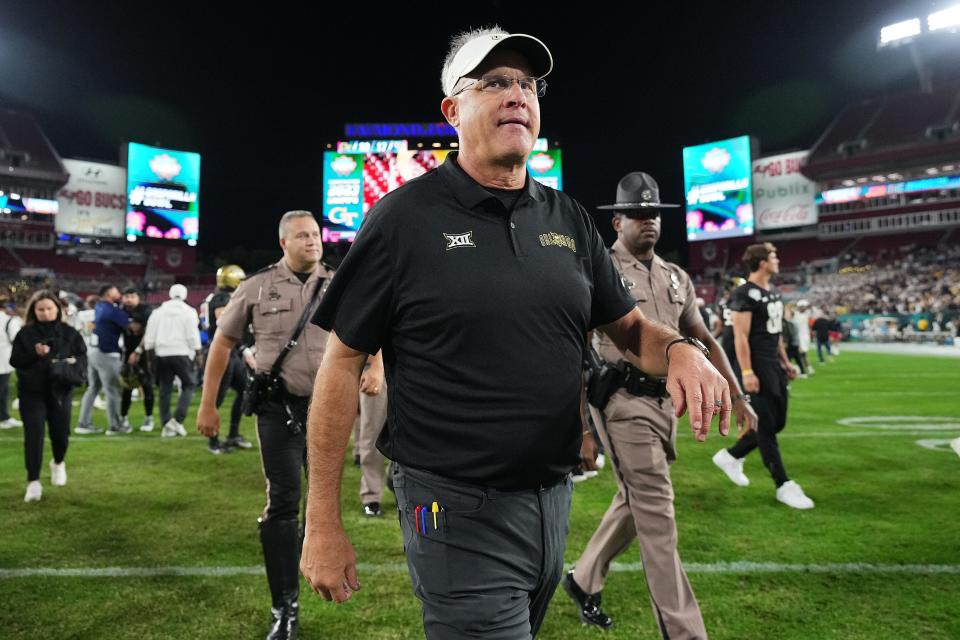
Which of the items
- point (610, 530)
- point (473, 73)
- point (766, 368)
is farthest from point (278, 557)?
point (766, 368)

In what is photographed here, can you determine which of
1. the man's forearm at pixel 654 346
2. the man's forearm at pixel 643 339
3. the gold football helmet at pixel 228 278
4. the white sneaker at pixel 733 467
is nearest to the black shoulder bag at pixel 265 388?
the man's forearm at pixel 643 339

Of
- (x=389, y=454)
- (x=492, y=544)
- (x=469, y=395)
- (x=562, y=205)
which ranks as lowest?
(x=492, y=544)

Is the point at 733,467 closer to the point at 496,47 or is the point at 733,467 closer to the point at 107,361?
the point at 496,47

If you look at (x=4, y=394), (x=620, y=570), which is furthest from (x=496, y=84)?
(x=4, y=394)

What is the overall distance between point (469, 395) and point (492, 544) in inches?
16.0

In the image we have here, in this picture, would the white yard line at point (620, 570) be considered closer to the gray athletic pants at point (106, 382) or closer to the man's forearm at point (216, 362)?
the man's forearm at point (216, 362)

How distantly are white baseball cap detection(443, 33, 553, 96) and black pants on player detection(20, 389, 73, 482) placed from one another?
6.26 metres

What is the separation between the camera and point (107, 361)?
10.2 metres

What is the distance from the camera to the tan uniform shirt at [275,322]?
13.2ft

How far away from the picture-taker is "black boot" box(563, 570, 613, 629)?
3.71m

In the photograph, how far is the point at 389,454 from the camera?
1970 mm

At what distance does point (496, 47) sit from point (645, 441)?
235cm

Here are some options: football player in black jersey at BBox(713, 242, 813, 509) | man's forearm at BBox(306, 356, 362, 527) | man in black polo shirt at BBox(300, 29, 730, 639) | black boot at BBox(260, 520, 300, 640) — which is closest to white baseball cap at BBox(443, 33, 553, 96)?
man in black polo shirt at BBox(300, 29, 730, 639)

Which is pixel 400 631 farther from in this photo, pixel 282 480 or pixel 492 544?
pixel 492 544
